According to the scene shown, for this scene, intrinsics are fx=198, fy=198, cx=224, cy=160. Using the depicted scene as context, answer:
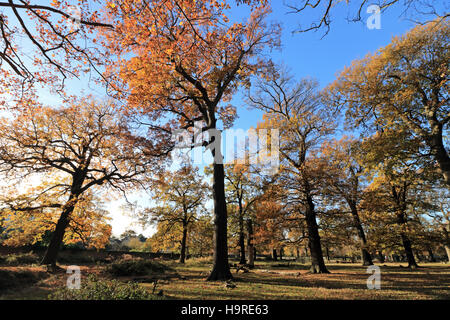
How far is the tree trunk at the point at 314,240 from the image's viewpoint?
14.0 m

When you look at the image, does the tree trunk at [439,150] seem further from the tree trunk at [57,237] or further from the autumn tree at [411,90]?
the tree trunk at [57,237]

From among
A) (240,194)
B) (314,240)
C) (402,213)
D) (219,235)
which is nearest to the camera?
(219,235)

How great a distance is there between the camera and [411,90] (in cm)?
1055

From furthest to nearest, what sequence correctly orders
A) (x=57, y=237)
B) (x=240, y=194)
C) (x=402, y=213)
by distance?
1. (x=240, y=194)
2. (x=402, y=213)
3. (x=57, y=237)

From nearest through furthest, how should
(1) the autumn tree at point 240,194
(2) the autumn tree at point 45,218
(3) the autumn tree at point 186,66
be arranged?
1. (3) the autumn tree at point 186,66
2. (2) the autumn tree at point 45,218
3. (1) the autumn tree at point 240,194

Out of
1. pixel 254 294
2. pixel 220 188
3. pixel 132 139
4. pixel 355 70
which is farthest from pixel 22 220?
pixel 355 70

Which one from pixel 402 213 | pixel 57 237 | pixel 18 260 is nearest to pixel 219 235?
pixel 57 237

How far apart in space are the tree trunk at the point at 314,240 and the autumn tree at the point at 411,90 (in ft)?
21.3

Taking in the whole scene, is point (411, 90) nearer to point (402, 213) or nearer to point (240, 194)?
point (402, 213)

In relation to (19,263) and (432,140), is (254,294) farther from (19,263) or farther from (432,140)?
(19,263)

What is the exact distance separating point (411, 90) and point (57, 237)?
972 inches

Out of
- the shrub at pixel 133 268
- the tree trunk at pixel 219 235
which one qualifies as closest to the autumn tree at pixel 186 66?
the tree trunk at pixel 219 235

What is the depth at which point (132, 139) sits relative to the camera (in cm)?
1284

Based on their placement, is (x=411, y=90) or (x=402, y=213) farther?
(x=402, y=213)
